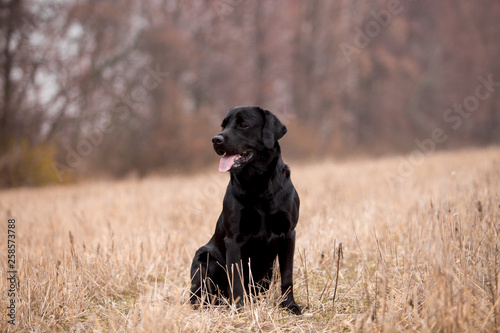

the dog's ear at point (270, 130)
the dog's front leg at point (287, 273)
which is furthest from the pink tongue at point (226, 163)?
the dog's front leg at point (287, 273)

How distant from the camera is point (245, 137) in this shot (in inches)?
101

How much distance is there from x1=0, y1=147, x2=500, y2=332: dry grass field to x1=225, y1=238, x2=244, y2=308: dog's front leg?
10cm

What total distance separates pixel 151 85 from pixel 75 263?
11454 millimetres

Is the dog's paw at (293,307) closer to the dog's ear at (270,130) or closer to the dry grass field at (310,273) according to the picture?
the dry grass field at (310,273)

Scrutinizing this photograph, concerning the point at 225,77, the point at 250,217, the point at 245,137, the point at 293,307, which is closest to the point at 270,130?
the point at 245,137

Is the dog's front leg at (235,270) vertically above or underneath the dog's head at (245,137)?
underneath

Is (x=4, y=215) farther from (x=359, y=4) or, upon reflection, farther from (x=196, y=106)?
(x=359, y=4)

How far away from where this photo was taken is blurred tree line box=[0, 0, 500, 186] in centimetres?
1160

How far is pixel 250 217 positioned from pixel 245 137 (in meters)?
0.57

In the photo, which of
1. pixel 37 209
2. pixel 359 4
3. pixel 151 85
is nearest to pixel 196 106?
pixel 151 85

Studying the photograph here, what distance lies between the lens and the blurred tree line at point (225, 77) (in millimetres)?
11602

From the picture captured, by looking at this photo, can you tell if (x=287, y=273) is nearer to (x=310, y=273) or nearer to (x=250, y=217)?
(x=250, y=217)

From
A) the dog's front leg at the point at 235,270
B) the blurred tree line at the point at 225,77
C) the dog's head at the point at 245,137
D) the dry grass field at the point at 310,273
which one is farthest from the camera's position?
the blurred tree line at the point at 225,77

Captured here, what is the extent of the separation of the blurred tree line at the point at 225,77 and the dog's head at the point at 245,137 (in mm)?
10945
